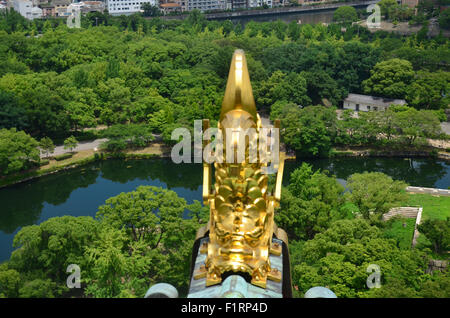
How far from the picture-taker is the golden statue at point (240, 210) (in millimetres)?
7977

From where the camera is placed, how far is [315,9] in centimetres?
8006

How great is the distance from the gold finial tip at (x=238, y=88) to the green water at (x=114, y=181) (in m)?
18.8

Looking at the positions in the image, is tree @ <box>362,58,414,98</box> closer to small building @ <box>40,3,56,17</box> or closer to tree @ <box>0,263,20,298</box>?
tree @ <box>0,263,20,298</box>

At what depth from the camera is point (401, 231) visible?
2116 centimetres

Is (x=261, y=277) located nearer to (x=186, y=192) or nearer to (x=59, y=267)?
(x=59, y=267)

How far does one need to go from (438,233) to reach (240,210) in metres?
12.5

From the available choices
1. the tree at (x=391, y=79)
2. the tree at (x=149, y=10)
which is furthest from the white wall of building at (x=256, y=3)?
the tree at (x=391, y=79)

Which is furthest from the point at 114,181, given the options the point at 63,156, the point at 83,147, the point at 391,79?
the point at 391,79

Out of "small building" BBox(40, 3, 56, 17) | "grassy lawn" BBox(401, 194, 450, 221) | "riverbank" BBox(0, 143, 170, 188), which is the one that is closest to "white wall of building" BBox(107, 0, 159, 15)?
"small building" BBox(40, 3, 56, 17)

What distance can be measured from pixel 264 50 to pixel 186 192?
2010 cm

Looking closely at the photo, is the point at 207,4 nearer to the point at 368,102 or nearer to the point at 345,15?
the point at 345,15

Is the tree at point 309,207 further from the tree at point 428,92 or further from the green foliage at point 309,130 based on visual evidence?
the tree at point 428,92

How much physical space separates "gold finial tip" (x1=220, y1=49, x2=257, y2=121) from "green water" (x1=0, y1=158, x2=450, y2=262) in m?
18.8
